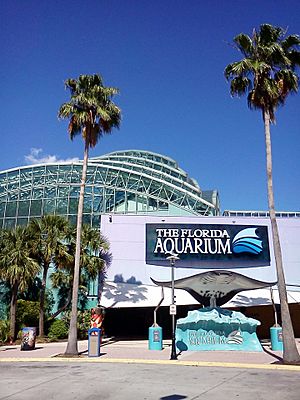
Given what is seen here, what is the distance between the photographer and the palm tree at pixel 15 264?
1041 inches

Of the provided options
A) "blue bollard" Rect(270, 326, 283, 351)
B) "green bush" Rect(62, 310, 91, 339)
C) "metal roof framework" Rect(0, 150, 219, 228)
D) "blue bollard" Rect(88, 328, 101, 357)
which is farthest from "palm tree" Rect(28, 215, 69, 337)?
"blue bollard" Rect(270, 326, 283, 351)

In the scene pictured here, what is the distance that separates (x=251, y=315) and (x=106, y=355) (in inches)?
731

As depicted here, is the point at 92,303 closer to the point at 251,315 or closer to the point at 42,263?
the point at 42,263

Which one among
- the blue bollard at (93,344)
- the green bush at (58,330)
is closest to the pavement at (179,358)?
the blue bollard at (93,344)

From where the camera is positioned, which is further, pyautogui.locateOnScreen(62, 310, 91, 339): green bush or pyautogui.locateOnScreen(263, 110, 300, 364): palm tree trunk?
pyautogui.locateOnScreen(62, 310, 91, 339): green bush

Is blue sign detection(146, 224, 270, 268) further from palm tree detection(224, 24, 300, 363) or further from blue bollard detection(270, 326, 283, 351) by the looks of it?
palm tree detection(224, 24, 300, 363)

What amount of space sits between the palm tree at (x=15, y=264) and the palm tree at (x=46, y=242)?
0.66 meters

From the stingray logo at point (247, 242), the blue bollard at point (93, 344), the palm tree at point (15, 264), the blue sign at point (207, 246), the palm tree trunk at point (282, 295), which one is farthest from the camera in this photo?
the stingray logo at point (247, 242)

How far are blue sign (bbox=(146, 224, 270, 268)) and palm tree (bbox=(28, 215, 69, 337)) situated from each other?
723 centimetres

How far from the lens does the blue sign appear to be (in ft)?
103

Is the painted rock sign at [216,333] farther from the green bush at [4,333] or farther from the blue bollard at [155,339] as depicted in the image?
the green bush at [4,333]

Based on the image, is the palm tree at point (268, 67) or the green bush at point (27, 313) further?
the green bush at point (27, 313)

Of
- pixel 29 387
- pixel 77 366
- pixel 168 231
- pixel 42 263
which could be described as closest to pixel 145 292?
pixel 168 231

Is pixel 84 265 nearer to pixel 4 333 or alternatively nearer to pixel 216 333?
pixel 4 333
